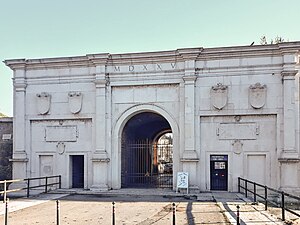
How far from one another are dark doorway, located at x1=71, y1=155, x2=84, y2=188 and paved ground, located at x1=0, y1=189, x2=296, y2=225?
3.05m

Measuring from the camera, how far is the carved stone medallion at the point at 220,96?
19.4 m

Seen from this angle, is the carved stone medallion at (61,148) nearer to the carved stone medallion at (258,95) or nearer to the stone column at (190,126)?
the stone column at (190,126)

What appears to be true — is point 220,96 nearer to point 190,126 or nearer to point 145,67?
point 190,126

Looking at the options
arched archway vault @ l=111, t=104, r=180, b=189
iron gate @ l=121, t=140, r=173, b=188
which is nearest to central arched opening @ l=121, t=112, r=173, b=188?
iron gate @ l=121, t=140, r=173, b=188

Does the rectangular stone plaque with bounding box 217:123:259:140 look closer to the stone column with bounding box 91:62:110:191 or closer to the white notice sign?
the white notice sign

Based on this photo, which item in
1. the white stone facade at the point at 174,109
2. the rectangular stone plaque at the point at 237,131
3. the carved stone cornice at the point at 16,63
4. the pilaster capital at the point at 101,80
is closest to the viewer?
the white stone facade at the point at 174,109

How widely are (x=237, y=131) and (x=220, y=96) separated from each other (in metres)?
2.04

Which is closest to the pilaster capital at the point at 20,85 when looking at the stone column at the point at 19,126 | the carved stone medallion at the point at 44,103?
the stone column at the point at 19,126

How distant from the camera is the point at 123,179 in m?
22.3

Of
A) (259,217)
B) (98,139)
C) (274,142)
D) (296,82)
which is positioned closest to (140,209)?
(259,217)

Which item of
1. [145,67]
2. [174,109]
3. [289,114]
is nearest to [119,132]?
[174,109]

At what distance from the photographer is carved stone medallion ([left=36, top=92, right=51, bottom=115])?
21562 millimetres

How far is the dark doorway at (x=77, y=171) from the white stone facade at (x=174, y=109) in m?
0.70

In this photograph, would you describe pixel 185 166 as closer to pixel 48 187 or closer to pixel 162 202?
pixel 162 202
